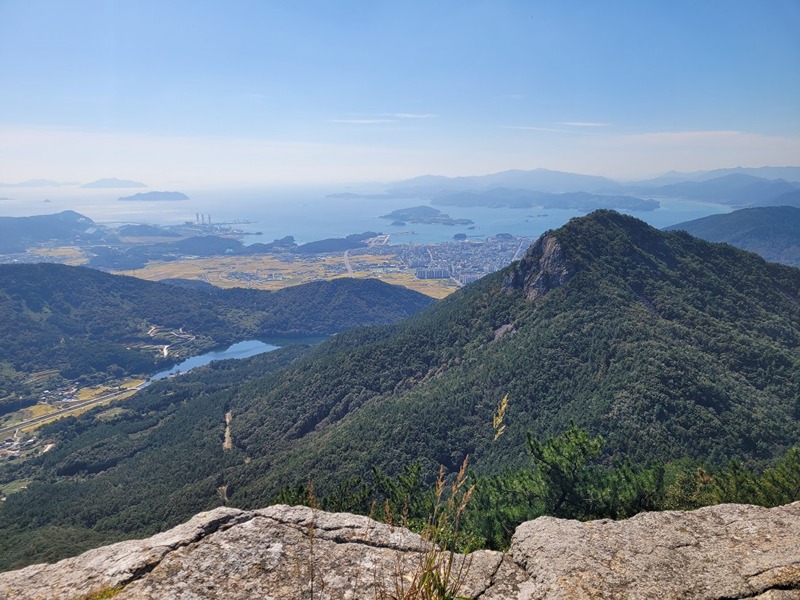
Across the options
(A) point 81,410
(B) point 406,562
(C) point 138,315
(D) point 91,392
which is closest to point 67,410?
(A) point 81,410

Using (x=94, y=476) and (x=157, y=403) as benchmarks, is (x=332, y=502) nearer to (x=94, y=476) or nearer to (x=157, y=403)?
(x=94, y=476)

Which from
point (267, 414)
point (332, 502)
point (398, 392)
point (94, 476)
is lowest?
point (94, 476)

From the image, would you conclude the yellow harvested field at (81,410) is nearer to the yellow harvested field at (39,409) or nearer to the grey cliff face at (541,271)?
the yellow harvested field at (39,409)

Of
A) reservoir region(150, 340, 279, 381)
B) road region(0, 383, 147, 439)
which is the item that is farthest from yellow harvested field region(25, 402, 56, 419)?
reservoir region(150, 340, 279, 381)

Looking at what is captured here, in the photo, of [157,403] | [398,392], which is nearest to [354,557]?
[398,392]

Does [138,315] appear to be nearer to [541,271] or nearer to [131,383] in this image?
[131,383]

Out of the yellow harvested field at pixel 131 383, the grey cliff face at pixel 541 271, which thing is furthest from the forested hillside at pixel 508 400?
the yellow harvested field at pixel 131 383
